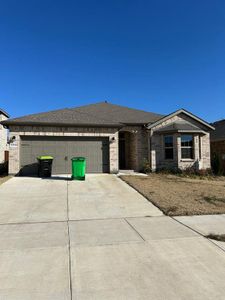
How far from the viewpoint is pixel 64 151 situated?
15.7 m

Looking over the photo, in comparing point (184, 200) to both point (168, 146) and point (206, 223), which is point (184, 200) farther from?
point (168, 146)

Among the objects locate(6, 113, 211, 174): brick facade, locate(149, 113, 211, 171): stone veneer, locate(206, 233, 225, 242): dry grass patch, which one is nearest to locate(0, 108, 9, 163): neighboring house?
locate(6, 113, 211, 174): brick facade

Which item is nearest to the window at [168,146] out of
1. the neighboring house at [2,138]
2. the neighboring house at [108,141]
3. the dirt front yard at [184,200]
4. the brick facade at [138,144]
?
the neighboring house at [108,141]

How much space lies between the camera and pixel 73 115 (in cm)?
1708

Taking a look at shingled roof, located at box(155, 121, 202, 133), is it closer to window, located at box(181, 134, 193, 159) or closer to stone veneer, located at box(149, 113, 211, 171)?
stone veneer, located at box(149, 113, 211, 171)

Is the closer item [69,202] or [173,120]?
[69,202]

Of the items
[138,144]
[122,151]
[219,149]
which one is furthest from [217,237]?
[219,149]

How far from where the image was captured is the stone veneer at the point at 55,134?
1494 centimetres

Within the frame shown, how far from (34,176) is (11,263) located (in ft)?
36.1

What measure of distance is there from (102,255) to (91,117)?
1326 cm

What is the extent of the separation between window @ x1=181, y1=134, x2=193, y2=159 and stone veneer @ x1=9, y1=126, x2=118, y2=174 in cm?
482

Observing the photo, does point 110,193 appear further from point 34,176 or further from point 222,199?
point 34,176

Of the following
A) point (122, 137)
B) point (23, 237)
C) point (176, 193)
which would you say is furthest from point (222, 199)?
point (122, 137)

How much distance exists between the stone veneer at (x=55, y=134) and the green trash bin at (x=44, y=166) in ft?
5.00
